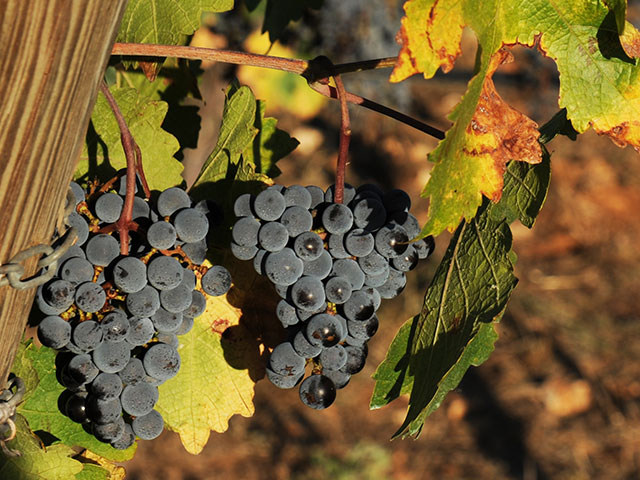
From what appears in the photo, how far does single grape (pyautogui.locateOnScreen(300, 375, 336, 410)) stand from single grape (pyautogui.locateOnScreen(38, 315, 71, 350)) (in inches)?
10.8

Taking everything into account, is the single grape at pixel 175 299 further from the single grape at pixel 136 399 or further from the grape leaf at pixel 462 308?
the grape leaf at pixel 462 308

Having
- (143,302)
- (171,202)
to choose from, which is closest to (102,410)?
(143,302)

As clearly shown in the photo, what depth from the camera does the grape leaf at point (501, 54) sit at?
2.36ft

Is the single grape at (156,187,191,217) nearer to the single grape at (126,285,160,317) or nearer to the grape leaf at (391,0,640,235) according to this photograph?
the single grape at (126,285,160,317)

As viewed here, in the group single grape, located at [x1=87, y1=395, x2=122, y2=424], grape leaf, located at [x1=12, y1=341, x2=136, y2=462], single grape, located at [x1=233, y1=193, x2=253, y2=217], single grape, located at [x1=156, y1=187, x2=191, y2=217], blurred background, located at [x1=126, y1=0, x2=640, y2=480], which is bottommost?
blurred background, located at [x1=126, y1=0, x2=640, y2=480]

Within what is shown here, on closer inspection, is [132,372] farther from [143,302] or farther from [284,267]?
[284,267]

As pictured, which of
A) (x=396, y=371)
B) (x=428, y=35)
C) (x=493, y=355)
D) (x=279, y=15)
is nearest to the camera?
(x=428, y=35)

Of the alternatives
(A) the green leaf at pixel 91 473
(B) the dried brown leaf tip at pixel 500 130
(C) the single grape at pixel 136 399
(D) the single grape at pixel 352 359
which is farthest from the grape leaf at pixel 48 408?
(B) the dried brown leaf tip at pixel 500 130

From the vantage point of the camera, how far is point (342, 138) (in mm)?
820

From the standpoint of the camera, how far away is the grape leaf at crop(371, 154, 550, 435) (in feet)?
2.79

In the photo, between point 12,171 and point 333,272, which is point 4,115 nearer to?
point 12,171

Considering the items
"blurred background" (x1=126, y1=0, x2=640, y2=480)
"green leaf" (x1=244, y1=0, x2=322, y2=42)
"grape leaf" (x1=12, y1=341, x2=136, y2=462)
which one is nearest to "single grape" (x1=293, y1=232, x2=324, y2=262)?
"grape leaf" (x1=12, y1=341, x2=136, y2=462)

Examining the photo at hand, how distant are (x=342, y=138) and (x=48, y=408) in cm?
49

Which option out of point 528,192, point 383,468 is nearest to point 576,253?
point 383,468
